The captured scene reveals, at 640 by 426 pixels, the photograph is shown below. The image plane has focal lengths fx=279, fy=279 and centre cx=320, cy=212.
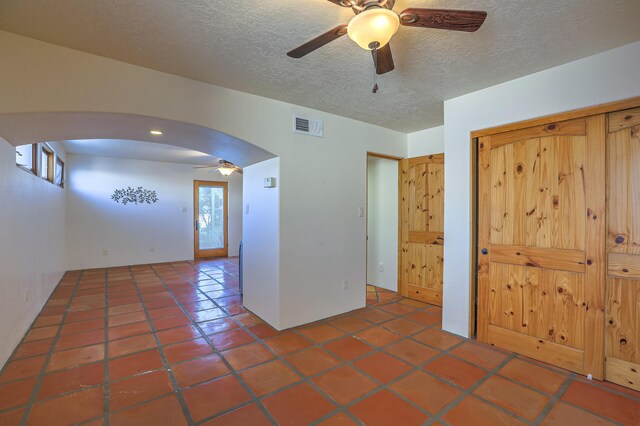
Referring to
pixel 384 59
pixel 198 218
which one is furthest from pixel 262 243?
pixel 198 218

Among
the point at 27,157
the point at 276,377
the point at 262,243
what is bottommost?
the point at 276,377

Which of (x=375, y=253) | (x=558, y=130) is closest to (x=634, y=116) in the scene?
(x=558, y=130)

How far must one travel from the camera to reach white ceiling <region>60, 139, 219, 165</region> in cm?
516

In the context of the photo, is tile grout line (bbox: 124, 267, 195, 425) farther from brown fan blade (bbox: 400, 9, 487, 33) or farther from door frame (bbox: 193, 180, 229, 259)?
door frame (bbox: 193, 180, 229, 259)

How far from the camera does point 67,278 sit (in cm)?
537

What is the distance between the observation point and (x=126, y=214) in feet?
21.9

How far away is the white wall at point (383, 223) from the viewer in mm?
4594

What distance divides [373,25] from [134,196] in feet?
23.7

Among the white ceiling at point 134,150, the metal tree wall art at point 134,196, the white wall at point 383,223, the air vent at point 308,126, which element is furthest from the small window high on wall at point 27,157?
the white wall at point 383,223

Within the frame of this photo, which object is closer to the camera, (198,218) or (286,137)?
(286,137)

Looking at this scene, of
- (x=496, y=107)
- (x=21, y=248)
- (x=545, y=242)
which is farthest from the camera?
(x=21, y=248)

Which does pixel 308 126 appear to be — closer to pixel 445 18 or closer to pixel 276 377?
pixel 445 18

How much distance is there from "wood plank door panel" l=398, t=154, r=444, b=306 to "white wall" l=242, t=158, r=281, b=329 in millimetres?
2156

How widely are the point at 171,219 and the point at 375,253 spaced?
5.41 meters
